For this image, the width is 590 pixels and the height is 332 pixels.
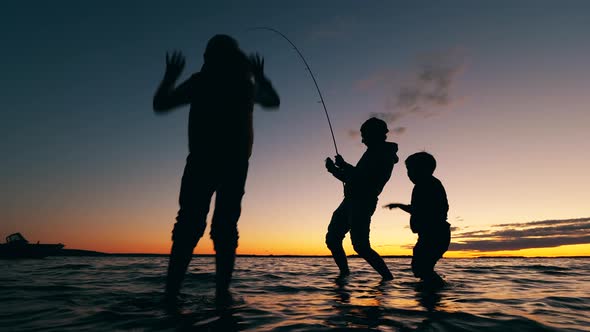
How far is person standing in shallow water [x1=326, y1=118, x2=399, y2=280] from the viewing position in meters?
6.27

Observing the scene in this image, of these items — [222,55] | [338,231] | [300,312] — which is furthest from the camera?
[338,231]

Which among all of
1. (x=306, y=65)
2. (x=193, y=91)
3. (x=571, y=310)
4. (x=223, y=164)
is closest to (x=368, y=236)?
(x=571, y=310)

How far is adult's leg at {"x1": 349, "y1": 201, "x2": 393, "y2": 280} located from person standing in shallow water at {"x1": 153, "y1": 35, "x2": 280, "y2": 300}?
3.00 metres

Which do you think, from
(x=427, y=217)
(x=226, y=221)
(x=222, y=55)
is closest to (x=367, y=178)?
(x=427, y=217)

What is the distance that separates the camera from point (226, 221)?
3.80 m

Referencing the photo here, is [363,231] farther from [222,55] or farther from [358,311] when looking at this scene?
[222,55]

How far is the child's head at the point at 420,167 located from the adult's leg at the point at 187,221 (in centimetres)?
344

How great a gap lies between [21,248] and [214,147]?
34.8 metres

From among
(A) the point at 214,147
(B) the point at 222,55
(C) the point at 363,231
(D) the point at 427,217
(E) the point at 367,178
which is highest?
(B) the point at 222,55

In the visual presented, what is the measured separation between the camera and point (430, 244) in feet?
18.0

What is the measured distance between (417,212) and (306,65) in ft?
15.7

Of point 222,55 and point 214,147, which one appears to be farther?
point 222,55

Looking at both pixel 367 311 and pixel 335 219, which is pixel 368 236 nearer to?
pixel 335 219

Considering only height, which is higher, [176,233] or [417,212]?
[417,212]
